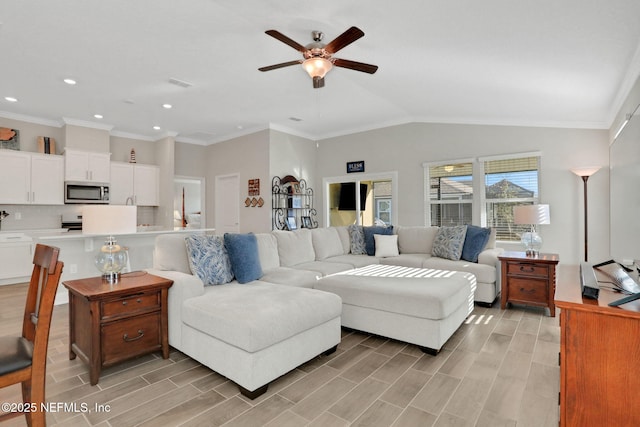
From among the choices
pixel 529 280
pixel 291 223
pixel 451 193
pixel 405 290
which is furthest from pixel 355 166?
pixel 405 290

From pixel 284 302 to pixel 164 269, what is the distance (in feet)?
4.33

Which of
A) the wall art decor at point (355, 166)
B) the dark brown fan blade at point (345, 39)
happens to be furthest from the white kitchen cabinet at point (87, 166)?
the dark brown fan blade at point (345, 39)

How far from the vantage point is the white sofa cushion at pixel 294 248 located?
3.94 m

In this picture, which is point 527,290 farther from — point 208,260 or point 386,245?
point 208,260

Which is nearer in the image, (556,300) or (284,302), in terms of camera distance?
(556,300)

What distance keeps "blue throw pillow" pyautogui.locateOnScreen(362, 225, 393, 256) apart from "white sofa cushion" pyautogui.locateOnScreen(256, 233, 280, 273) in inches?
63.8

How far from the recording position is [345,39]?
2613 millimetres

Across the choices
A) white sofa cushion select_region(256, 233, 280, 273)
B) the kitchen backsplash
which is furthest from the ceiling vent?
the kitchen backsplash

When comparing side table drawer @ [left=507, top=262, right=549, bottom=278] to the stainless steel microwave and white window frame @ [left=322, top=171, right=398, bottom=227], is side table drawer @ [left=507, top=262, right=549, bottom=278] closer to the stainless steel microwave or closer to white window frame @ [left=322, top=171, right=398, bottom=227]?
white window frame @ [left=322, top=171, right=398, bottom=227]

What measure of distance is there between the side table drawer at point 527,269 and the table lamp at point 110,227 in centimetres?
382

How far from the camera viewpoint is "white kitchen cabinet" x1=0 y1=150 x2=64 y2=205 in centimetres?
531

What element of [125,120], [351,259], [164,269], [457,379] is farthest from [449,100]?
[125,120]

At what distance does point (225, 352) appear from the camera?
2.06 metres

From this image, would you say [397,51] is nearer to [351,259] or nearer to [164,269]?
[351,259]
